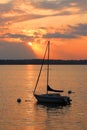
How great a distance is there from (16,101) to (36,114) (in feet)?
50.6

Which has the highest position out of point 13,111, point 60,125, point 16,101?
point 60,125

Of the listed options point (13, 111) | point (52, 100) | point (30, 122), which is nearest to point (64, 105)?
point (52, 100)

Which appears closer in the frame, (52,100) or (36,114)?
(36,114)

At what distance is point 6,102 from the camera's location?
62.4 metres

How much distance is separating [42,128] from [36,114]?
9.85m

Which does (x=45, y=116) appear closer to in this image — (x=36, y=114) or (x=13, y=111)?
(x=36, y=114)

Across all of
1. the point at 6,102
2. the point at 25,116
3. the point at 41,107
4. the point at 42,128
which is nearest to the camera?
the point at 42,128

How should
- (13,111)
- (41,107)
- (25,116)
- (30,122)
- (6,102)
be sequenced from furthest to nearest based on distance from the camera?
(6,102)
(41,107)
(13,111)
(25,116)
(30,122)

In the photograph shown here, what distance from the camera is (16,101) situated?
64.0m

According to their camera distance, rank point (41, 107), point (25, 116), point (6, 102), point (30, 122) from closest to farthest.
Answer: point (30, 122) → point (25, 116) → point (41, 107) → point (6, 102)

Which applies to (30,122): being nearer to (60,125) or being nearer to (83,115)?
(60,125)

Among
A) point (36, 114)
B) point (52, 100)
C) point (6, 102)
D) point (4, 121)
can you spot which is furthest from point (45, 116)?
point (6, 102)

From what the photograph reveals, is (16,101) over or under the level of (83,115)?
under

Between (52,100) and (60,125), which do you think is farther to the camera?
(52,100)
